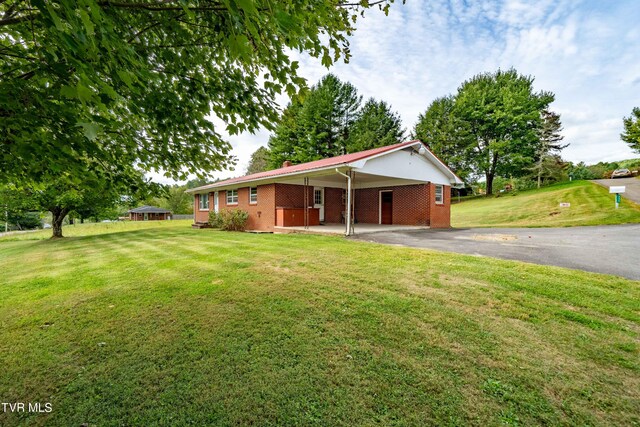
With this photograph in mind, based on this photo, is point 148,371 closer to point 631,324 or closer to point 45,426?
point 45,426

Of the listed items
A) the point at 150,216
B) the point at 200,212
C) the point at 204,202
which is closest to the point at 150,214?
the point at 150,216

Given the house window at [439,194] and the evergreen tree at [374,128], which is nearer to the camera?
the house window at [439,194]

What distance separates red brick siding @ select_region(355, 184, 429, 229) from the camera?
1548 centimetres

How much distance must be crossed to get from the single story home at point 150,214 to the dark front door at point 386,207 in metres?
53.5

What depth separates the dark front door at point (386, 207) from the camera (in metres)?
17.3

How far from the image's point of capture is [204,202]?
22.6m

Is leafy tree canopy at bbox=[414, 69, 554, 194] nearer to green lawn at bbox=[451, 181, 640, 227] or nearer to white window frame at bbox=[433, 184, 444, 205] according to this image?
green lawn at bbox=[451, 181, 640, 227]

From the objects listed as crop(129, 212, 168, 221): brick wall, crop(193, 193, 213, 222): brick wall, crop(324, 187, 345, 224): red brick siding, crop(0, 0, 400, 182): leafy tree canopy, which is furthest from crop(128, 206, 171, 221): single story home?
crop(0, 0, 400, 182): leafy tree canopy

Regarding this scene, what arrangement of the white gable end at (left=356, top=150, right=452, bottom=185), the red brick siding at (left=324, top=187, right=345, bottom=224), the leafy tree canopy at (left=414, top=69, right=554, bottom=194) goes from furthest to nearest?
the leafy tree canopy at (left=414, top=69, right=554, bottom=194) → the red brick siding at (left=324, top=187, right=345, bottom=224) → the white gable end at (left=356, top=150, right=452, bottom=185)

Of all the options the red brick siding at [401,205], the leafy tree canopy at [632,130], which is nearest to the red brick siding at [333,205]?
the red brick siding at [401,205]

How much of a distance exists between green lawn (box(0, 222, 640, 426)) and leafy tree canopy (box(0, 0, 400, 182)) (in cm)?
202

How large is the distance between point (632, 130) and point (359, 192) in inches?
1275

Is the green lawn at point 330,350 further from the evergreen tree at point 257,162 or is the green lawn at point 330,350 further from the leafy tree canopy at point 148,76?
the evergreen tree at point 257,162

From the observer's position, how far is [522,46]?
11953 millimetres
